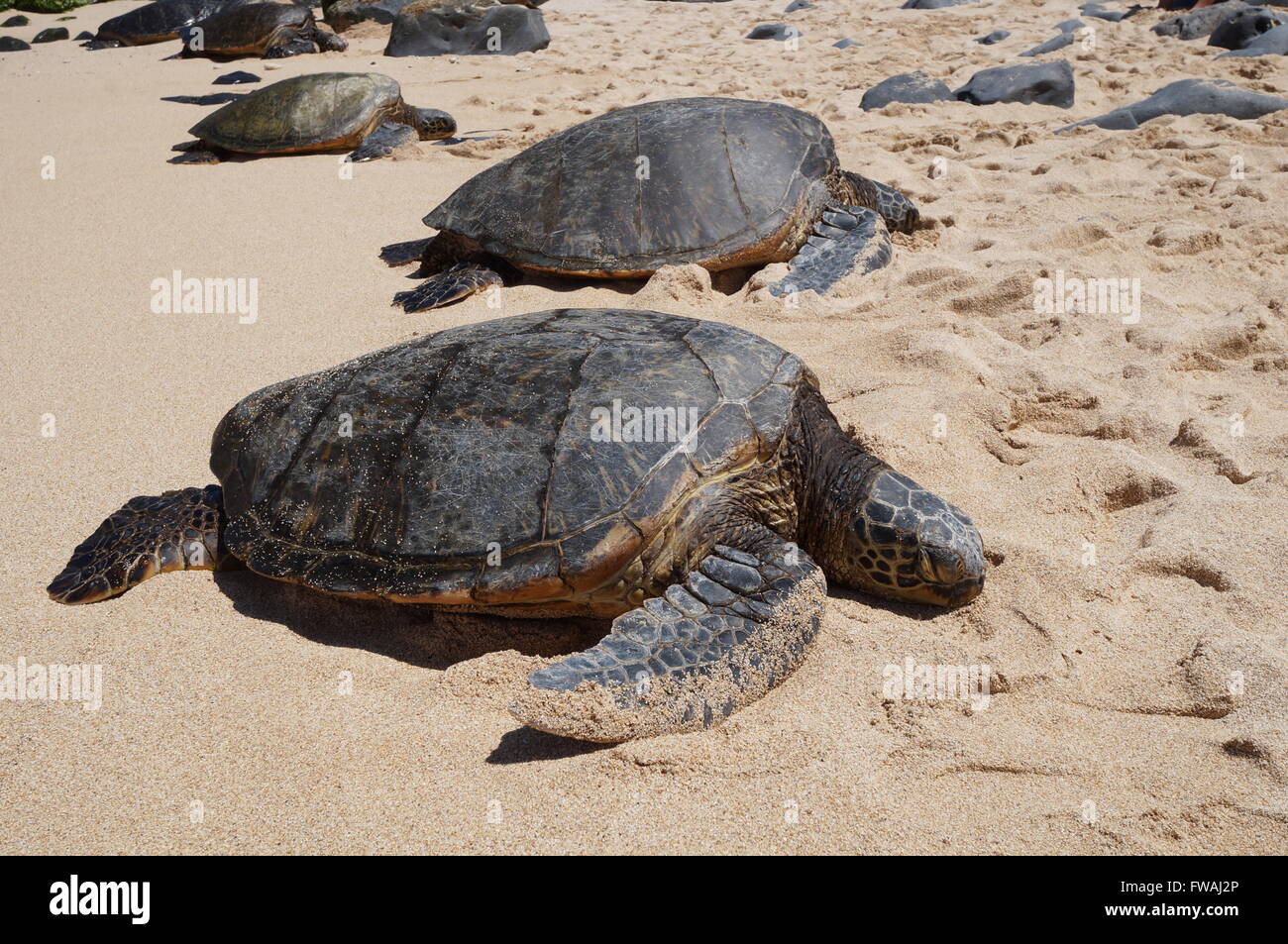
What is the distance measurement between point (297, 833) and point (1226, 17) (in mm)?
10507

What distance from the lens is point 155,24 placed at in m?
13.2

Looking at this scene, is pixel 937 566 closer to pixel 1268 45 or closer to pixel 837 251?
pixel 837 251

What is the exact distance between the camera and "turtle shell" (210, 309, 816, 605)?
2551 mm

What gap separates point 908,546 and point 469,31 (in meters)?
10.7

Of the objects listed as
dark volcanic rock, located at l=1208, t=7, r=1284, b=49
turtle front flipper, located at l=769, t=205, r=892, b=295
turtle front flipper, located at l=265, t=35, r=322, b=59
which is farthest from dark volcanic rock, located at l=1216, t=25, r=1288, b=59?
turtle front flipper, located at l=265, t=35, r=322, b=59

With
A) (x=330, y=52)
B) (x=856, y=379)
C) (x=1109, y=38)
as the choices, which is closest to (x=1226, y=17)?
(x=1109, y=38)

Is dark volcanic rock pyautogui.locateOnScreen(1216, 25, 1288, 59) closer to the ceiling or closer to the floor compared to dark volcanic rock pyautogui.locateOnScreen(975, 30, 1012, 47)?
closer to the ceiling

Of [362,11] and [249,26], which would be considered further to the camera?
[362,11]

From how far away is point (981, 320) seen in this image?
13.4 feet

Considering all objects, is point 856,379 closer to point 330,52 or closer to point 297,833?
point 297,833

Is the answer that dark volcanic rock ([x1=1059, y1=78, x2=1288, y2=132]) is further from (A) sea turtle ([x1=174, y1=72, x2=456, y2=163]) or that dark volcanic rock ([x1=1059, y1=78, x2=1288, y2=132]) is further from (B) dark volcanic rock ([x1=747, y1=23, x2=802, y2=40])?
(A) sea turtle ([x1=174, y1=72, x2=456, y2=163])

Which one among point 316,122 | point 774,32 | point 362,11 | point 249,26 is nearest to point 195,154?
point 316,122

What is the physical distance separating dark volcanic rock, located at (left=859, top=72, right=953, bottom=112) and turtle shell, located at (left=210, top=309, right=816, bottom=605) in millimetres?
5727
